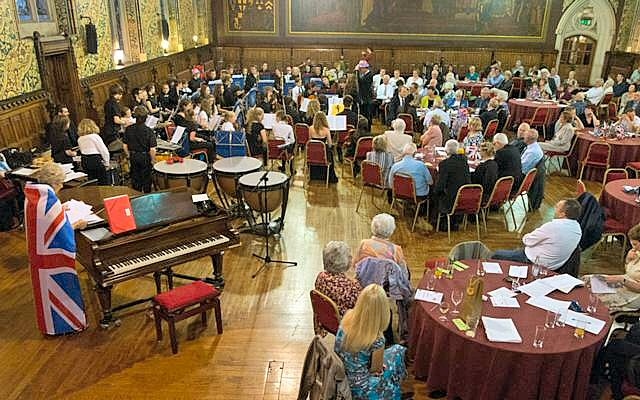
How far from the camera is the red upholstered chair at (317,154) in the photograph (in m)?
7.93

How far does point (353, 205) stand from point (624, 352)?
15.4 feet

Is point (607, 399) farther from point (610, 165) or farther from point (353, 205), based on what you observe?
point (610, 165)

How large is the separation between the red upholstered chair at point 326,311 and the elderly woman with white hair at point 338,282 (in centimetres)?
8

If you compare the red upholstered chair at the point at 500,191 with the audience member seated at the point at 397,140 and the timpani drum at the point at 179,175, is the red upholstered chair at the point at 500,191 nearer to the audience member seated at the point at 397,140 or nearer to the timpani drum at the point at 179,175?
the audience member seated at the point at 397,140

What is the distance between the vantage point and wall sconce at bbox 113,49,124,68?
10.9 meters

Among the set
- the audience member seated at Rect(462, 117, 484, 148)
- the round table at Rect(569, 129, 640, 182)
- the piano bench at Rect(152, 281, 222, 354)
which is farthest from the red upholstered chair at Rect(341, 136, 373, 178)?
the piano bench at Rect(152, 281, 222, 354)

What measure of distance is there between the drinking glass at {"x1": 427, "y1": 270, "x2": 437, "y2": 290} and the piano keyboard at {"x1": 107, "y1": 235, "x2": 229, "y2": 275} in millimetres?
1907

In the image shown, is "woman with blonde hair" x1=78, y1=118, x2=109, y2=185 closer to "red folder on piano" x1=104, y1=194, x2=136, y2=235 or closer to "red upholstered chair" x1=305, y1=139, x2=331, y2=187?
"red folder on piano" x1=104, y1=194, x2=136, y2=235

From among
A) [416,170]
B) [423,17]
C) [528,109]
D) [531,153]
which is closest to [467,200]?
[416,170]

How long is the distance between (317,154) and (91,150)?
3.41 m

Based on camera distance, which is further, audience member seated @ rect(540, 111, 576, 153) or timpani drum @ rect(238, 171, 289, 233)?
audience member seated @ rect(540, 111, 576, 153)

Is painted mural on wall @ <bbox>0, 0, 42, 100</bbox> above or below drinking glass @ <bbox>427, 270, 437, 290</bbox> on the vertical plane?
above

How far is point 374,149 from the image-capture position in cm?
709

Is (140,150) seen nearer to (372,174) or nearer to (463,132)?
(372,174)
